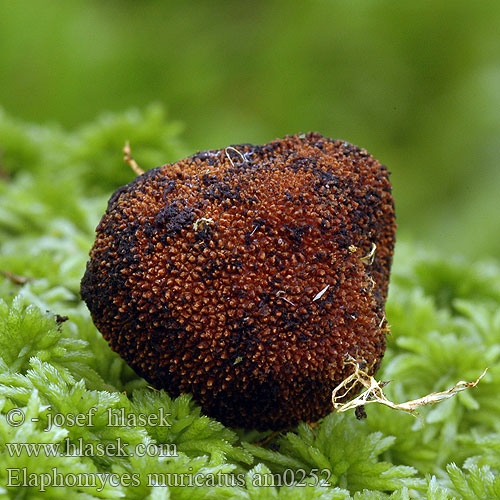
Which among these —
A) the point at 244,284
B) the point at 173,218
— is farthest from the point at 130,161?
the point at 244,284

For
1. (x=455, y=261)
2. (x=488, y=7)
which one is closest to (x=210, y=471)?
(x=455, y=261)

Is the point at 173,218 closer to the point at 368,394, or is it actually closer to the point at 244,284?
the point at 244,284

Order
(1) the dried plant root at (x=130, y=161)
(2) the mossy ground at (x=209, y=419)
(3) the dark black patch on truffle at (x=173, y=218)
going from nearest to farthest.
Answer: (2) the mossy ground at (x=209, y=419), (3) the dark black patch on truffle at (x=173, y=218), (1) the dried plant root at (x=130, y=161)

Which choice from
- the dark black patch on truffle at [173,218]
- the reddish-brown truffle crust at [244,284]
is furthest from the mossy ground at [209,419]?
the dark black patch on truffle at [173,218]

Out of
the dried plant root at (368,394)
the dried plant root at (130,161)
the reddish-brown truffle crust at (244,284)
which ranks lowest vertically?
the dried plant root at (368,394)

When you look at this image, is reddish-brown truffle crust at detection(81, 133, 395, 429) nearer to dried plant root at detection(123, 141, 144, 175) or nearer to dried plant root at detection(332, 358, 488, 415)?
dried plant root at detection(332, 358, 488, 415)

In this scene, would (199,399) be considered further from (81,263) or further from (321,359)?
(81,263)

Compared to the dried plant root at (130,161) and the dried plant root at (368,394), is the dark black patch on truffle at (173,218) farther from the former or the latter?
the dried plant root at (368,394)
